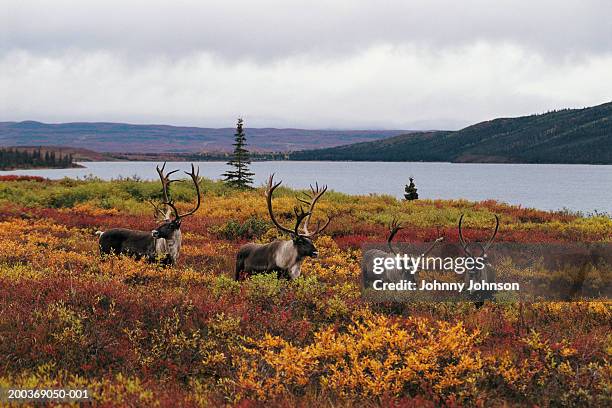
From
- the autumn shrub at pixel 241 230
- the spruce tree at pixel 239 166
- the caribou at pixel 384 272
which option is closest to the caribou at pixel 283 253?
the caribou at pixel 384 272

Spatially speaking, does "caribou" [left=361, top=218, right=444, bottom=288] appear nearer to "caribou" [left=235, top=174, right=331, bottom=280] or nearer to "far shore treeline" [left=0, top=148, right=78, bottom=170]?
"caribou" [left=235, top=174, right=331, bottom=280]

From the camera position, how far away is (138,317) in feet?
25.9

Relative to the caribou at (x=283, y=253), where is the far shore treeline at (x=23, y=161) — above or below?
below

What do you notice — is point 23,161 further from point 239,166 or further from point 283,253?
point 283,253

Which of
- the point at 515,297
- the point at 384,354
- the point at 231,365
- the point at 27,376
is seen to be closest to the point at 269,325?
the point at 231,365

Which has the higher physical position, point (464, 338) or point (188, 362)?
point (464, 338)

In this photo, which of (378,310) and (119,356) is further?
(378,310)

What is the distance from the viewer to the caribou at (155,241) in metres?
12.9

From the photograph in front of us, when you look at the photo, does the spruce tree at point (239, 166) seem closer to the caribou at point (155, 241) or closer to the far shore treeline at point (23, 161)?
the caribou at point (155, 241)

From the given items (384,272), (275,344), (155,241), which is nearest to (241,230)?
(155,241)

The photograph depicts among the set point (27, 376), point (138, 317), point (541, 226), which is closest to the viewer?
point (27, 376)

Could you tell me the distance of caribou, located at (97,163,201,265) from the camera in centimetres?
1288

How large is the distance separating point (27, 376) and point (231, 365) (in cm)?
247

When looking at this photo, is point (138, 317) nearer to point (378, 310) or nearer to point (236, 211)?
point (378, 310)
